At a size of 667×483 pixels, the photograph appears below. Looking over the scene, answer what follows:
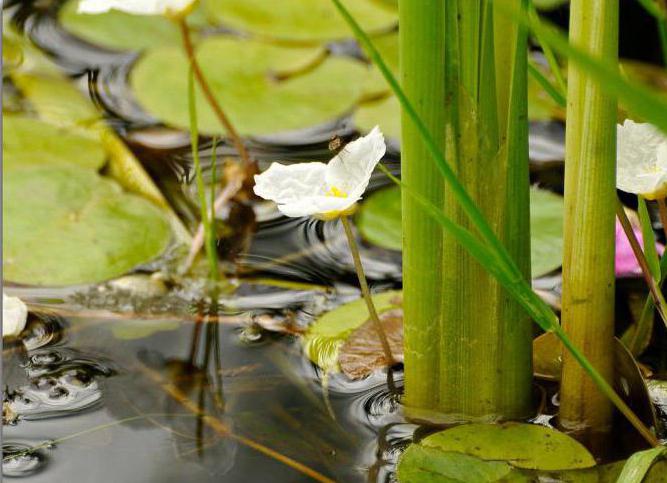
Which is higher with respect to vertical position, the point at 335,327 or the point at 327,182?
the point at 327,182

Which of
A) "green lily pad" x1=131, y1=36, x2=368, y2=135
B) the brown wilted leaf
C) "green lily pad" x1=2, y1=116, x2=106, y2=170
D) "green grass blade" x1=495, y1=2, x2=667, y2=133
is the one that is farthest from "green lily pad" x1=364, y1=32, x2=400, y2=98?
"green grass blade" x1=495, y1=2, x2=667, y2=133

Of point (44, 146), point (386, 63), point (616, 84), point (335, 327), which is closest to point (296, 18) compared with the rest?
point (386, 63)

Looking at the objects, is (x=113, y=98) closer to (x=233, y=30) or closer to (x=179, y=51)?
(x=179, y=51)

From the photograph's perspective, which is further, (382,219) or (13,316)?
(382,219)

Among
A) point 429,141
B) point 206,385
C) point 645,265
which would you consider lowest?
point 206,385

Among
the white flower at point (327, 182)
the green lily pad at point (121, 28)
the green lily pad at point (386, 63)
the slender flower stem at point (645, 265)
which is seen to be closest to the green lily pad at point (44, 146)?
→ the green lily pad at point (121, 28)

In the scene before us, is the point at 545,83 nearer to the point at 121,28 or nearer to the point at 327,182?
the point at 327,182

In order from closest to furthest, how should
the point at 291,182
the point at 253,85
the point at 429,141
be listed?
1. the point at 429,141
2. the point at 291,182
3. the point at 253,85
